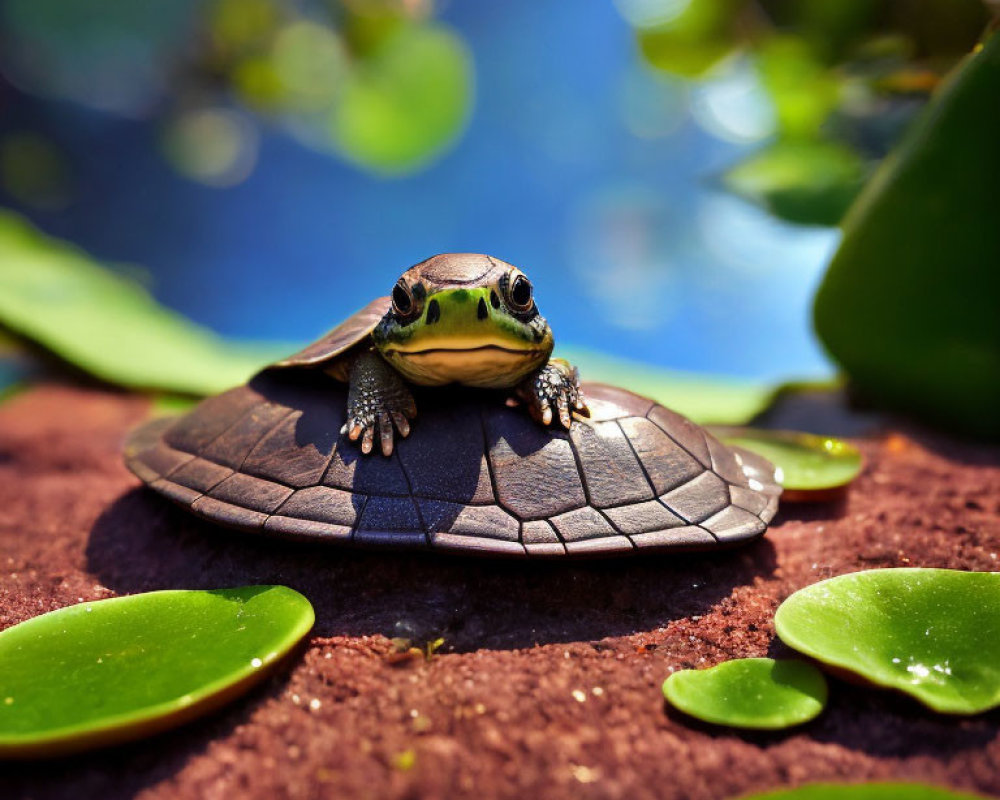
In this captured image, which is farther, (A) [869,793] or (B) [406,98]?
(B) [406,98]

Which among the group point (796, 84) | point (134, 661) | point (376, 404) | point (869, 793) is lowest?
point (134, 661)

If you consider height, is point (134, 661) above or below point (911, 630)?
below

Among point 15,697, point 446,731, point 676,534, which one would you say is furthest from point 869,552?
point 15,697

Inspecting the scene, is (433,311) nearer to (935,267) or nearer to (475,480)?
(475,480)

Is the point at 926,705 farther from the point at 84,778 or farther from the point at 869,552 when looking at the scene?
the point at 84,778

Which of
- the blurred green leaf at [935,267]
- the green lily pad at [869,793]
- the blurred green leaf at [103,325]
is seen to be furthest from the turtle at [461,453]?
the blurred green leaf at [103,325]

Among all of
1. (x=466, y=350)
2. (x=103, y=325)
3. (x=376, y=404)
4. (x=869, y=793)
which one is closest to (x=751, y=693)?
(x=869, y=793)

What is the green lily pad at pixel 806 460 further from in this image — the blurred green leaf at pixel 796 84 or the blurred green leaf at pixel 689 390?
the blurred green leaf at pixel 796 84
